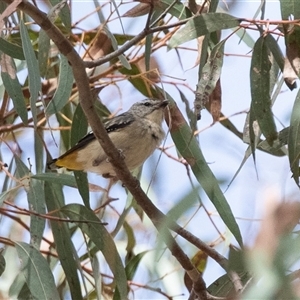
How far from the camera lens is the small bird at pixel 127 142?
270 centimetres

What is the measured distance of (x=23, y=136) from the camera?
10.2ft

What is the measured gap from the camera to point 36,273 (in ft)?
6.58

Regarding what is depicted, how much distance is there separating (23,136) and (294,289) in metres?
2.13

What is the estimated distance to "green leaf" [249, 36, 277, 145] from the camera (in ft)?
6.04

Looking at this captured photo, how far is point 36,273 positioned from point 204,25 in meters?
0.77

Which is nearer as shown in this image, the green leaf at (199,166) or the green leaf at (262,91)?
the green leaf at (262,91)

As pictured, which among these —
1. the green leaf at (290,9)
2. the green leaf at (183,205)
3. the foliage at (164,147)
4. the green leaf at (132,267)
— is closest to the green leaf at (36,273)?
the foliage at (164,147)

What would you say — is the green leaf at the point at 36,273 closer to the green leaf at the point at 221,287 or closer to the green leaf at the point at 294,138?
the green leaf at the point at 221,287

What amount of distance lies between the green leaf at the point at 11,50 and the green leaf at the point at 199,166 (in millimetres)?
438

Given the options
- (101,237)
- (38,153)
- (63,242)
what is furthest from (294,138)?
(38,153)

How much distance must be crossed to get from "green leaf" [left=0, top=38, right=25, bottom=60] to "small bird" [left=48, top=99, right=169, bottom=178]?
0.54 m

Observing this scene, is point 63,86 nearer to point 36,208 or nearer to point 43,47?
point 43,47

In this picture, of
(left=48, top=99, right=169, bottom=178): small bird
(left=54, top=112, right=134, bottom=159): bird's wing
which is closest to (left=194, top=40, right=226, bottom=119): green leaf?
(left=48, top=99, right=169, bottom=178): small bird

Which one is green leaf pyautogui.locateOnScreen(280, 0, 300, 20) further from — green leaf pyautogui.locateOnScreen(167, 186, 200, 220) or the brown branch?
green leaf pyautogui.locateOnScreen(167, 186, 200, 220)
